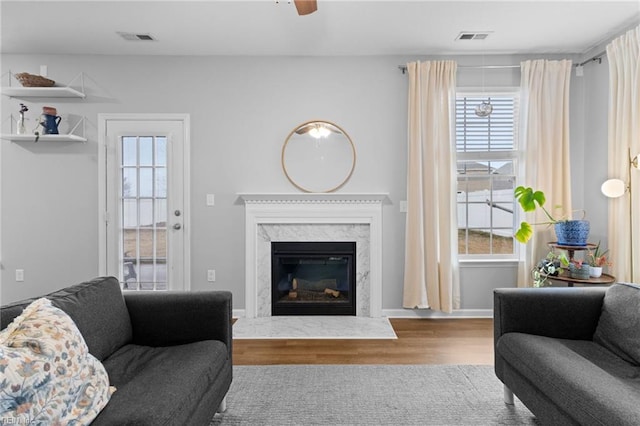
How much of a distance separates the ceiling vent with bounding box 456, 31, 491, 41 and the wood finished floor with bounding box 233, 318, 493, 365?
2.76m

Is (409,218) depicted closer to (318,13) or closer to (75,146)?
(318,13)

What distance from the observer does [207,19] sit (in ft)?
11.0

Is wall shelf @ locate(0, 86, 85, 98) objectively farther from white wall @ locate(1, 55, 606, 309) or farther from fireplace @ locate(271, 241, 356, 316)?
fireplace @ locate(271, 241, 356, 316)

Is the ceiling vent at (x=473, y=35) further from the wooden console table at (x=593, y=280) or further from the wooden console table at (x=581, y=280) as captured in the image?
the wooden console table at (x=593, y=280)

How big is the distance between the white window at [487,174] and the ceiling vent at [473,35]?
61 centimetres

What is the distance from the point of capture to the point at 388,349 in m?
3.32

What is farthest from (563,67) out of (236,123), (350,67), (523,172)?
(236,123)

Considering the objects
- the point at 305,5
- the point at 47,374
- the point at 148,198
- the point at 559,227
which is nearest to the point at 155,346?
the point at 47,374

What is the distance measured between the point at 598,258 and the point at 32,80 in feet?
18.4

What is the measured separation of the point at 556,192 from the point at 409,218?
150cm

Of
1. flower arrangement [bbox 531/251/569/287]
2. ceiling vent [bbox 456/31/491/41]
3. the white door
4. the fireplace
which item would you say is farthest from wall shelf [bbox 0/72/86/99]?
flower arrangement [bbox 531/251/569/287]

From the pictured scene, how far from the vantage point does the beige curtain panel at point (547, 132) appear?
3998 millimetres

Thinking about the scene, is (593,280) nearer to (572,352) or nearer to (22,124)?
(572,352)

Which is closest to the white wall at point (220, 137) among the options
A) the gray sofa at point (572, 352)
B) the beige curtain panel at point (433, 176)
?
the beige curtain panel at point (433, 176)
